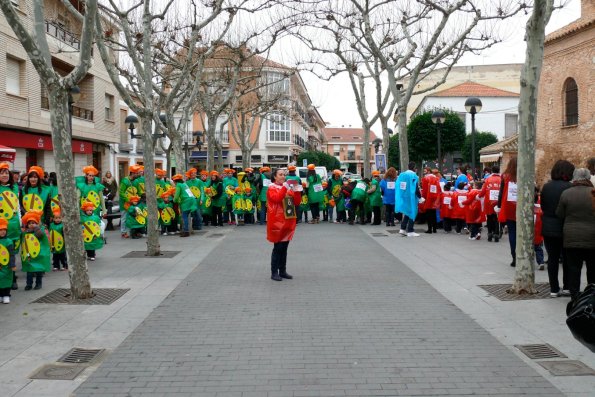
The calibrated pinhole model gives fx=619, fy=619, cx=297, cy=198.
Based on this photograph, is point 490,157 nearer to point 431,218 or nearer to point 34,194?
point 431,218

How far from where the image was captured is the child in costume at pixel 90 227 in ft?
35.5

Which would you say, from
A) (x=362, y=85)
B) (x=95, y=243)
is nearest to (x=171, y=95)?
(x=95, y=243)

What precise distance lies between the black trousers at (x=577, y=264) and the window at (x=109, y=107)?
29.7 m

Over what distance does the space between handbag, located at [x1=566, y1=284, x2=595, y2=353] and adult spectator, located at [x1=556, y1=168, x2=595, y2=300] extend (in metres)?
3.15

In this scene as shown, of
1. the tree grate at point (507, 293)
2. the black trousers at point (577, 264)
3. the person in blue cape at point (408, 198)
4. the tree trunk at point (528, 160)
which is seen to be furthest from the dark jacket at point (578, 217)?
the person in blue cape at point (408, 198)

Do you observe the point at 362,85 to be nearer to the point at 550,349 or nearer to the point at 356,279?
the point at 356,279

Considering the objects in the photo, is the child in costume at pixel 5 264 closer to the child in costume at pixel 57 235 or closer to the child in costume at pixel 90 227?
the child in costume at pixel 57 235

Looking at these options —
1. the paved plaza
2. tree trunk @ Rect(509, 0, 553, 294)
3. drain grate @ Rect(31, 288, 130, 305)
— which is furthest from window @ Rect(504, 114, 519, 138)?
drain grate @ Rect(31, 288, 130, 305)

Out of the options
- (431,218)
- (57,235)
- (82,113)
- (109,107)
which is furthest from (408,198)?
(109,107)

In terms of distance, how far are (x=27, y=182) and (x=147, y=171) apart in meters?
2.69

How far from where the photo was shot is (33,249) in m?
8.52

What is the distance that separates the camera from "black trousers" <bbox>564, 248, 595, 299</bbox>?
7277mm

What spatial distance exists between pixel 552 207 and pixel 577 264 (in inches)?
33.3

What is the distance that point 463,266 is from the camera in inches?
417
